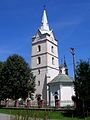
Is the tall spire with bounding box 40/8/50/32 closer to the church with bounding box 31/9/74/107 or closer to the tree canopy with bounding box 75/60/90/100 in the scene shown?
the church with bounding box 31/9/74/107

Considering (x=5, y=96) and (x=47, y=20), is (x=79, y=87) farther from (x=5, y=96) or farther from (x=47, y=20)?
(x=47, y=20)

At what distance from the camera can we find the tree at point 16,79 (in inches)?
1843

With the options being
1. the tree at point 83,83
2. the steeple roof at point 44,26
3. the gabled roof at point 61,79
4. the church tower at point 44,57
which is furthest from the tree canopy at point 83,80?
the steeple roof at point 44,26

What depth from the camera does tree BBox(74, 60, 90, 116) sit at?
27562 mm

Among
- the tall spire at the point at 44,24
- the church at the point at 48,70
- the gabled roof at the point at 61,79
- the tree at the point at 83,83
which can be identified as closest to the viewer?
the tree at the point at 83,83

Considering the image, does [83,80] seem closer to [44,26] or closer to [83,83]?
[83,83]

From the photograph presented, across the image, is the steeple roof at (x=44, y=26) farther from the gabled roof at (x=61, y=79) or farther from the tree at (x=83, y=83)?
the tree at (x=83, y=83)

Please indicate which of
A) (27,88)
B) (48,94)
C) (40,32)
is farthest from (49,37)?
(27,88)

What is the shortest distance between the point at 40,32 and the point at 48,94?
711 inches

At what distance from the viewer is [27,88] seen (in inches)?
1892

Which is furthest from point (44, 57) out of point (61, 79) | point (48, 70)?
point (61, 79)

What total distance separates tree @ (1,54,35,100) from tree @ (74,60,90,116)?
19787mm

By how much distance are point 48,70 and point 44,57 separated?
12.5ft

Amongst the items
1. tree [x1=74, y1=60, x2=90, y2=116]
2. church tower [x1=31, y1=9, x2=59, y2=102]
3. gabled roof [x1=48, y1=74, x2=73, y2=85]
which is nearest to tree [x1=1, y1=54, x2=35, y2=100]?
gabled roof [x1=48, y1=74, x2=73, y2=85]
